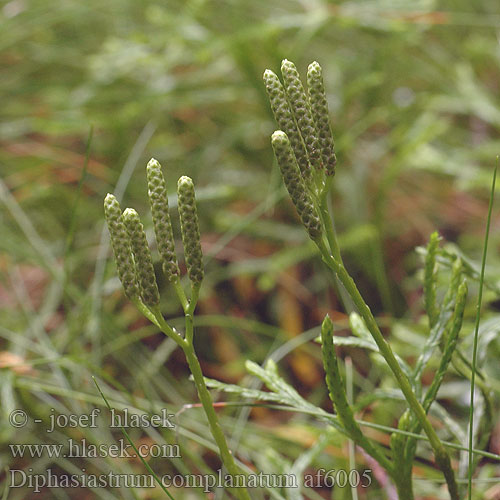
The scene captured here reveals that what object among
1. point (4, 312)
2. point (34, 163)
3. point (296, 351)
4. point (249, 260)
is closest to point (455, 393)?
point (296, 351)

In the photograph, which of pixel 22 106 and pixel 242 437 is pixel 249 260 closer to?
pixel 242 437

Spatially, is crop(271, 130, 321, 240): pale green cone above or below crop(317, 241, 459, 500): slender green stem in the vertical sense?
above

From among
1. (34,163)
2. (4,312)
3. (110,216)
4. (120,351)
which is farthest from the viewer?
(34,163)

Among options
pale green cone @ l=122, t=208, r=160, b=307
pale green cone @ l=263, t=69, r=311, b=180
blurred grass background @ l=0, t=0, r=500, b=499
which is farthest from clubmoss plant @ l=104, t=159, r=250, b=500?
blurred grass background @ l=0, t=0, r=500, b=499

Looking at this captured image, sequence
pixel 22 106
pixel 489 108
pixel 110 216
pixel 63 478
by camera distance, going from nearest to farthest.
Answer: pixel 110 216, pixel 63 478, pixel 489 108, pixel 22 106

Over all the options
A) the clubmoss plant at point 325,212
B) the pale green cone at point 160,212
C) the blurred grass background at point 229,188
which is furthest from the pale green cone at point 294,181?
the blurred grass background at point 229,188

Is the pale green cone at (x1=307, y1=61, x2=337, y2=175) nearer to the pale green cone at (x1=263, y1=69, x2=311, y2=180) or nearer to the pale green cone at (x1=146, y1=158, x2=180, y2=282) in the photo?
the pale green cone at (x1=263, y1=69, x2=311, y2=180)
